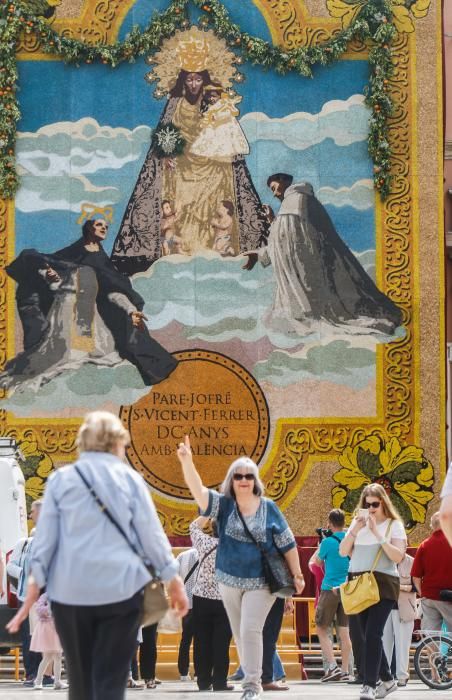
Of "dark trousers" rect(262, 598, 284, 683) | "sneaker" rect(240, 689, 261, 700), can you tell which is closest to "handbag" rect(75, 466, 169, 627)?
"sneaker" rect(240, 689, 261, 700)

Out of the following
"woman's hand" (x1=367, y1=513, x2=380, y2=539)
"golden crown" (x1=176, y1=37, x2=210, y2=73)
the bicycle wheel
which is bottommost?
the bicycle wheel

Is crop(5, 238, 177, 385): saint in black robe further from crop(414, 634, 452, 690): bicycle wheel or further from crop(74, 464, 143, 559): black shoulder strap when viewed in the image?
crop(74, 464, 143, 559): black shoulder strap

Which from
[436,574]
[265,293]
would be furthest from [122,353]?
[436,574]

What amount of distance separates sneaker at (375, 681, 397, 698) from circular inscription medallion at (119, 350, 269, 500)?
8.72 m

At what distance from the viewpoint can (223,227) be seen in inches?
813

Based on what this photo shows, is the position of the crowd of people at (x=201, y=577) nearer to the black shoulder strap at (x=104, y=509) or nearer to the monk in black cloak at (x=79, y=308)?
the black shoulder strap at (x=104, y=509)

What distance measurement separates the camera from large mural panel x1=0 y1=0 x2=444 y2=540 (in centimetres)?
2027

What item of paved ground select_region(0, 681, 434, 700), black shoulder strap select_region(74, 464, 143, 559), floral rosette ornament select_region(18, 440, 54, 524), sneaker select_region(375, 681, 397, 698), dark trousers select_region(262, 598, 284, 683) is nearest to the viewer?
black shoulder strap select_region(74, 464, 143, 559)

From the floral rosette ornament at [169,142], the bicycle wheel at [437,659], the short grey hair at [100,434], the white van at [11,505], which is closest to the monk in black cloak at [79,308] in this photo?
the floral rosette ornament at [169,142]

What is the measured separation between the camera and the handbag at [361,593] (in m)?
10.8

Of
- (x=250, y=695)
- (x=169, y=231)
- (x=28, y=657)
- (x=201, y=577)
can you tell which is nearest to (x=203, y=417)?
(x=169, y=231)

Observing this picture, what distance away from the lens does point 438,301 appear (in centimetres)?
2048

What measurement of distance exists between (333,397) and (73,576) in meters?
13.9

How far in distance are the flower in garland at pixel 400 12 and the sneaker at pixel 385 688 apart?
11.4 m
